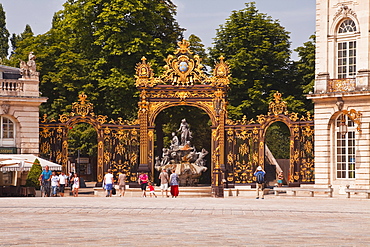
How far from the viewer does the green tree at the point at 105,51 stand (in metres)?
48.6

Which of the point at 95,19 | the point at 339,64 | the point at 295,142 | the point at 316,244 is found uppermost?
the point at 95,19

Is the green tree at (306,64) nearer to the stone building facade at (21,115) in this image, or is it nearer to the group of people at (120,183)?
the group of people at (120,183)

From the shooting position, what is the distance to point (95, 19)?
50.1 metres

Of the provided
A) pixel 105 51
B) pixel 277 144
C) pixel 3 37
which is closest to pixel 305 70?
pixel 105 51

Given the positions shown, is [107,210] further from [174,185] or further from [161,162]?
[161,162]

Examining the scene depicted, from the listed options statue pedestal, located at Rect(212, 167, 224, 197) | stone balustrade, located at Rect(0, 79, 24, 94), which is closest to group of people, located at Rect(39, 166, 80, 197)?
stone balustrade, located at Rect(0, 79, 24, 94)

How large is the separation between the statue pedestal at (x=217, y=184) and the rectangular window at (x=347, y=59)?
24.2ft

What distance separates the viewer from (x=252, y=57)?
175 feet

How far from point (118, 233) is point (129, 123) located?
24.3m

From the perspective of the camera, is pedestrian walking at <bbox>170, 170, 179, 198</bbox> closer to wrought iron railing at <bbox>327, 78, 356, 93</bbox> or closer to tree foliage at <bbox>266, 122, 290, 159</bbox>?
wrought iron railing at <bbox>327, 78, 356, 93</bbox>

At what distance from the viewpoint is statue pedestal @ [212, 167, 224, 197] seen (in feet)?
135

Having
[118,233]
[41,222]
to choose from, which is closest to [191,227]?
[118,233]

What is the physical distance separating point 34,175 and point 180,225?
65.1ft

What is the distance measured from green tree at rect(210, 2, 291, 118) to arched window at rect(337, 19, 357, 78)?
11.9 meters
